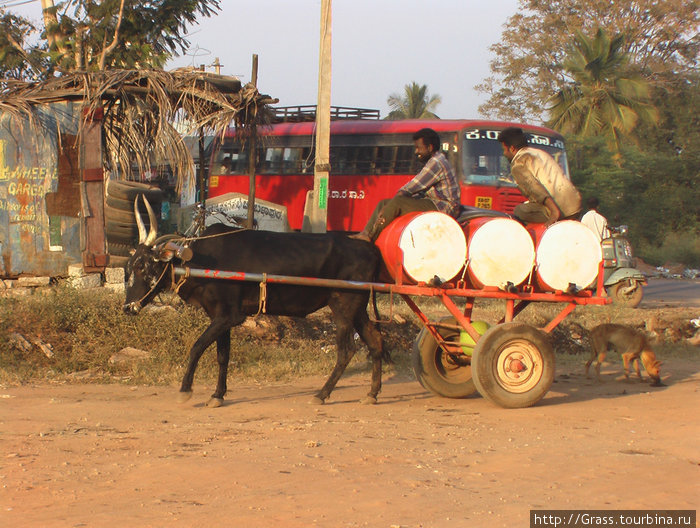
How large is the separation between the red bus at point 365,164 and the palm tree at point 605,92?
13307 millimetres

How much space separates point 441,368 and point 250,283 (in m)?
1.98

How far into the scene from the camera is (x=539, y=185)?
7.39 meters

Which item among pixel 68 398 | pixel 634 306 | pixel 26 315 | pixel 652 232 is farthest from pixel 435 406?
pixel 652 232

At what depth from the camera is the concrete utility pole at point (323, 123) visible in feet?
42.1

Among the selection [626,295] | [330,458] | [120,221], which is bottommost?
[330,458]

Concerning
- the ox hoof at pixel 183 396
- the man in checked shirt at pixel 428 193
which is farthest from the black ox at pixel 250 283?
the man in checked shirt at pixel 428 193

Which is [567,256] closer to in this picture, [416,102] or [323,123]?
[323,123]

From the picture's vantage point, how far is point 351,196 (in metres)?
19.5

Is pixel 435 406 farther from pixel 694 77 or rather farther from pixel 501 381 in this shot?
pixel 694 77

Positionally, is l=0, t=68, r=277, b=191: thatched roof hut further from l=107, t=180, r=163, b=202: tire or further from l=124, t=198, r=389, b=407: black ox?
l=124, t=198, r=389, b=407: black ox

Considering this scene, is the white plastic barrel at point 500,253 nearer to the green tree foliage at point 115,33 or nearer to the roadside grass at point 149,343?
the roadside grass at point 149,343

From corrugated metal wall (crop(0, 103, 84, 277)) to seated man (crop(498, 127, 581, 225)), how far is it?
643cm

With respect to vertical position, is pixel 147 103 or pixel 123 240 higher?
pixel 147 103

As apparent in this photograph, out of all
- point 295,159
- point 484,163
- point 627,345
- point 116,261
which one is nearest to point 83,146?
point 116,261
